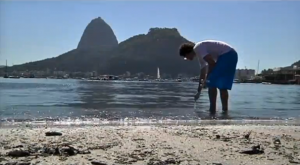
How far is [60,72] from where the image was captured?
146 m

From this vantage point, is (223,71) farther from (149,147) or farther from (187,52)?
(149,147)

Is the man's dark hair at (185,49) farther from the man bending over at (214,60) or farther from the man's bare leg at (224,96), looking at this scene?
the man's bare leg at (224,96)

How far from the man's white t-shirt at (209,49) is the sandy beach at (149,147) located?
1.75m

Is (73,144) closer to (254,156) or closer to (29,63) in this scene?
(254,156)

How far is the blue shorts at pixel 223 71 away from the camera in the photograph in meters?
6.21

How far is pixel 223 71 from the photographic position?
6250 millimetres

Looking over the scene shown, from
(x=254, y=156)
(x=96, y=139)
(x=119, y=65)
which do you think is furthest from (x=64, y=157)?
(x=119, y=65)

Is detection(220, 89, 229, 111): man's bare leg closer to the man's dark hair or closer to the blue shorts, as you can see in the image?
the blue shorts

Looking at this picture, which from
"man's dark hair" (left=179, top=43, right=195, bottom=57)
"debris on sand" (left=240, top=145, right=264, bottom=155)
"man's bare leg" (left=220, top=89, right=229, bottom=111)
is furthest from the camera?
"man's bare leg" (left=220, top=89, right=229, bottom=111)

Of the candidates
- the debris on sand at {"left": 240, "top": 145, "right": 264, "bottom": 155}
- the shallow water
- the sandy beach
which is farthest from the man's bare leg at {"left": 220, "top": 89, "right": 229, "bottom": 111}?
the debris on sand at {"left": 240, "top": 145, "right": 264, "bottom": 155}

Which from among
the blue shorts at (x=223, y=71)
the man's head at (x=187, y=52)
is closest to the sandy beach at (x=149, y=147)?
the blue shorts at (x=223, y=71)

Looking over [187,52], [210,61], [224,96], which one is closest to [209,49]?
[210,61]

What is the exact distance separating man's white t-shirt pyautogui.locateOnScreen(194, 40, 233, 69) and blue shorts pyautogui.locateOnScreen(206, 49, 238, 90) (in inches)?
3.1

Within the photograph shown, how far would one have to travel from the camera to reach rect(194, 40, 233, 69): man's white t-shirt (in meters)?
6.12
